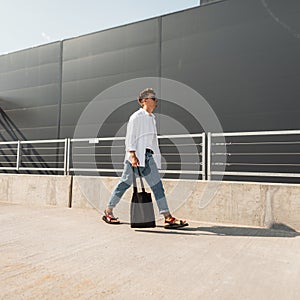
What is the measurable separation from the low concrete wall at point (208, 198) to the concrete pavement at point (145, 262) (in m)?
0.20

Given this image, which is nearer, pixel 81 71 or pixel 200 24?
pixel 200 24

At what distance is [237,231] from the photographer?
3352 millimetres

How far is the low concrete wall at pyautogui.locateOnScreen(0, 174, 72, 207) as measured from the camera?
509cm

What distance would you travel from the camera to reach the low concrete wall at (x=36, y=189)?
5.09m

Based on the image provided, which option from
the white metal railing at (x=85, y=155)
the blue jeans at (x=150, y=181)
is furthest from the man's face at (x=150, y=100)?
the white metal railing at (x=85, y=155)

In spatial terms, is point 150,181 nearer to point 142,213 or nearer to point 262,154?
point 142,213

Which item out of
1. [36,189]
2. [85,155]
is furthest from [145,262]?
[85,155]

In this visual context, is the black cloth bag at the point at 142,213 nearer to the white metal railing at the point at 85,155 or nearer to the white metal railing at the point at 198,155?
the white metal railing at the point at 198,155

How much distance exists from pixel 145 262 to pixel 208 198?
6.06 ft

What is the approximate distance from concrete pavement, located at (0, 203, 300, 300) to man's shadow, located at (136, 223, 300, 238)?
0.04 feet

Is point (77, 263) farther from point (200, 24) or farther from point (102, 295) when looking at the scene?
point (200, 24)

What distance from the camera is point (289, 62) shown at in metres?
5.29

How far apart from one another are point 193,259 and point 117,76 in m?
5.61

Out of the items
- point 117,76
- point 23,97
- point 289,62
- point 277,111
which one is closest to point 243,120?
point 277,111
